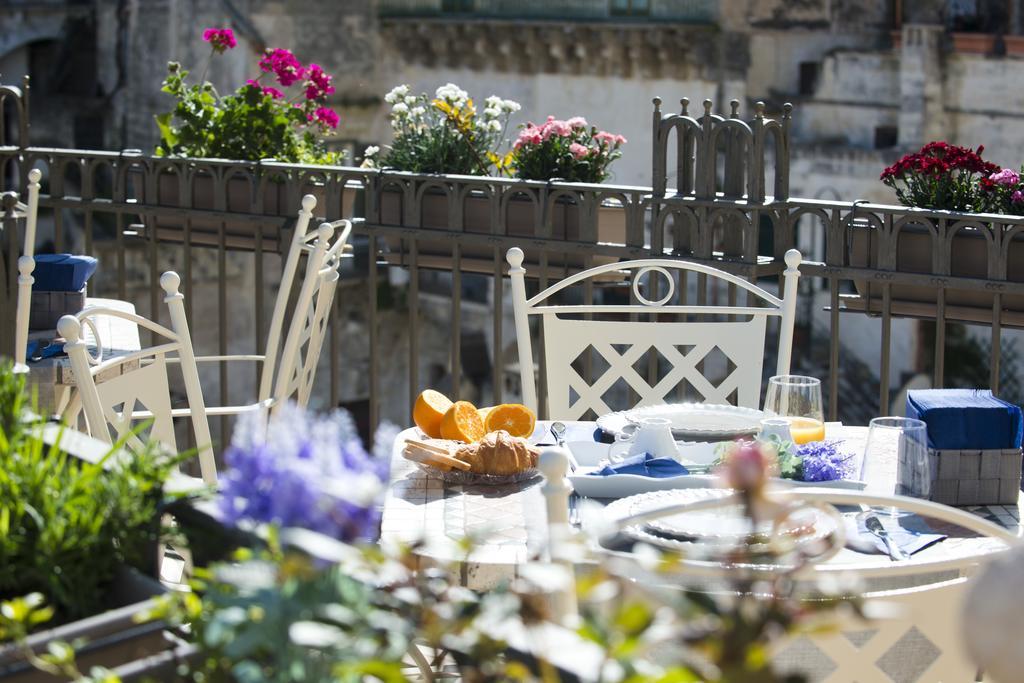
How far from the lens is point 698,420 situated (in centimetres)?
280

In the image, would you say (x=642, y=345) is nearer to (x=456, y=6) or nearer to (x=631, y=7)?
(x=631, y=7)

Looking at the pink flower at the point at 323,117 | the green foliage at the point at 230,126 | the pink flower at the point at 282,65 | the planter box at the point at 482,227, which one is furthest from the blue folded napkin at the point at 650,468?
the pink flower at the point at 323,117

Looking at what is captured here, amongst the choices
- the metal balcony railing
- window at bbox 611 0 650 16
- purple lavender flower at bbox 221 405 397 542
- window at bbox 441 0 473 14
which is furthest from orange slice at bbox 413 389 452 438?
window at bbox 441 0 473 14

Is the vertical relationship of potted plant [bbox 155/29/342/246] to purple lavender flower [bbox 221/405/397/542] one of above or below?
above

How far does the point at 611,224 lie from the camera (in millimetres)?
4828

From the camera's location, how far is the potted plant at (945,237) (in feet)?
12.0

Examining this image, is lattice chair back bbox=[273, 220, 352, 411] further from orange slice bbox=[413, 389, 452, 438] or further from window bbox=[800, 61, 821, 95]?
window bbox=[800, 61, 821, 95]

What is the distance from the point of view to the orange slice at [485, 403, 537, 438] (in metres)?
2.71

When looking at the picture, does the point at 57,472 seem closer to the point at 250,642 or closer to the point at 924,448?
the point at 250,642

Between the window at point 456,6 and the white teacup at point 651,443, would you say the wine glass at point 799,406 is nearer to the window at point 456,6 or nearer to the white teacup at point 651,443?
the white teacup at point 651,443

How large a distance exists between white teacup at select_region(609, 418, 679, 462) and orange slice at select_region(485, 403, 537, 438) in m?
0.23

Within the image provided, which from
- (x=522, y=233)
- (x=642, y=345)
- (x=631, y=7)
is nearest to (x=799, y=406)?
(x=642, y=345)

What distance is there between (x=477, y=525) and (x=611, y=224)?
2689mm

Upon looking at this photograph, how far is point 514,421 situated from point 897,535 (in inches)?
31.9
